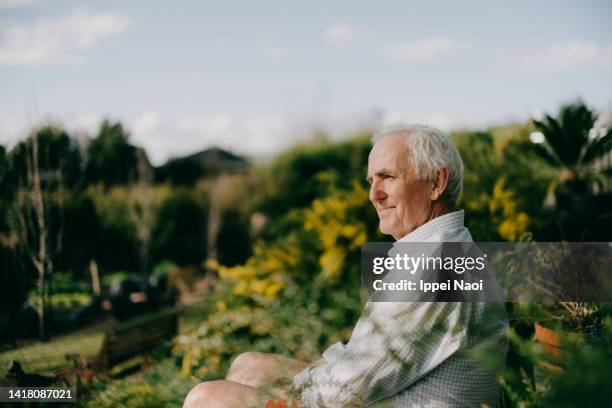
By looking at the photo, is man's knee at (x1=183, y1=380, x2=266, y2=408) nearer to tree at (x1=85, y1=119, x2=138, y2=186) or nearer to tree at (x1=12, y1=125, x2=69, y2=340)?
tree at (x1=12, y1=125, x2=69, y2=340)

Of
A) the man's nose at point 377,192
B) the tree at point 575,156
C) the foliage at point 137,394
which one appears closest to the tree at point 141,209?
the foliage at point 137,394

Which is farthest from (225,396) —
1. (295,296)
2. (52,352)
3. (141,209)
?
(141,209)

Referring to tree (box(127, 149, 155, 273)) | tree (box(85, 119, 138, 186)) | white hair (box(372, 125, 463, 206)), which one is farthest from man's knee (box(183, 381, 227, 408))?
tree (box(127, 149, 155, 273))

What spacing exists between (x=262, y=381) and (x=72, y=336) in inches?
79.2

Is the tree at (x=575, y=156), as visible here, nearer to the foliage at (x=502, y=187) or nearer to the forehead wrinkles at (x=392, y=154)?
the foliage at (x=502, y=187)

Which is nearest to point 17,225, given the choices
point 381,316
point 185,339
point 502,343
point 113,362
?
point 113,362

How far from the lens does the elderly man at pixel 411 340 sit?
1684mm

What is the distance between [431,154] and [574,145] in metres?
3.23

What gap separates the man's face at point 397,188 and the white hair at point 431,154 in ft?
0.09

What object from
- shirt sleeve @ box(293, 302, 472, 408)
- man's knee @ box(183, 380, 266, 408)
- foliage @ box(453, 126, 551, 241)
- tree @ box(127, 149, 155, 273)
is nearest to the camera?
shirt sleeve @ box(293, 302, 472, 408)

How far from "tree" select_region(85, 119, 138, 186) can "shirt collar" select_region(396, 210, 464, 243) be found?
3.29 metres

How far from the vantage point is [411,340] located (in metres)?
1.68

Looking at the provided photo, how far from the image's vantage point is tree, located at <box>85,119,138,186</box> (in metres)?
4.40

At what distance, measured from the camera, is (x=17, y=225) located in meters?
3.31
